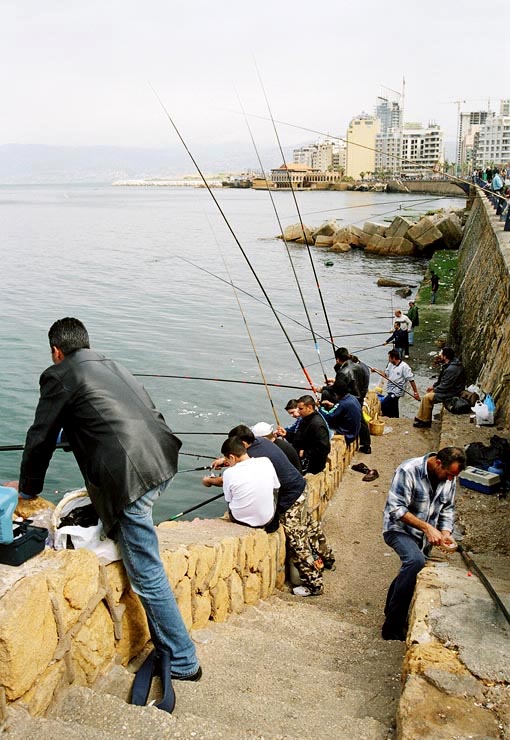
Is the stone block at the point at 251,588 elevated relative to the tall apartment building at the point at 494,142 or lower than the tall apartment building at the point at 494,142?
lower

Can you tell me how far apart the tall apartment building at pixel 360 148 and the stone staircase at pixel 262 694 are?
177m

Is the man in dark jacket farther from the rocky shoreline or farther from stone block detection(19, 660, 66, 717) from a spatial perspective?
the rocky shoreline

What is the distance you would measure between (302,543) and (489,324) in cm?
745

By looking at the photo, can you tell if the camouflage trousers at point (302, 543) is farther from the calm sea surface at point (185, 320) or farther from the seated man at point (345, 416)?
the calm sea surface at point (185, 320)

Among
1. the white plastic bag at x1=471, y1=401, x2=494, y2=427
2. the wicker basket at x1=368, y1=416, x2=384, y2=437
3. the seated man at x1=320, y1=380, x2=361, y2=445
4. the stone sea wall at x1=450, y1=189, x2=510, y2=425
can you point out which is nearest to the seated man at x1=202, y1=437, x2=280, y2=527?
the seated man at x1=320, y1=380, x2=361, y2=445

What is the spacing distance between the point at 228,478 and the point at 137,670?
1835 mm

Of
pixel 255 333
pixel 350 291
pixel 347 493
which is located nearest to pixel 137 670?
pixel 347 493

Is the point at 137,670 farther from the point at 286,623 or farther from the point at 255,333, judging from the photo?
the point at 255,333

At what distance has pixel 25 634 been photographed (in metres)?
2.74

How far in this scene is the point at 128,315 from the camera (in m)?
25.2

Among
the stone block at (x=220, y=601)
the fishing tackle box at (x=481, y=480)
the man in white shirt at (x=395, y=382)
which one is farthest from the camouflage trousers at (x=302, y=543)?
the man in white shirt at (x=395, y=382)

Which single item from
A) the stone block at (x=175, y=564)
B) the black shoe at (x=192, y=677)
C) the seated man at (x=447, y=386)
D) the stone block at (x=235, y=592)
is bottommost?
the seated man at (x=447, y=386)

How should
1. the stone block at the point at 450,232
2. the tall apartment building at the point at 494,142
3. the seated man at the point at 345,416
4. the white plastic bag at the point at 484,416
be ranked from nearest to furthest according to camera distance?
the white plastic bag at the point at 484,416
the seated man at the point at 345,416
the stone block at the point at 450,232
the tall apartment building at the point at 494,142

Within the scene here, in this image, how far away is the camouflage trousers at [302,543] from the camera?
5.89m
